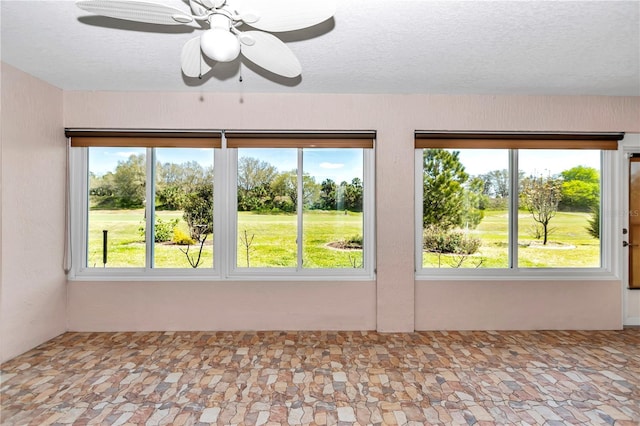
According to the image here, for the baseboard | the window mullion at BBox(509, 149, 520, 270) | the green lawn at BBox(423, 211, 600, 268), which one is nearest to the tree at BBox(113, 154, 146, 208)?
the green lawn at BBox(423, 211, 600, 268)

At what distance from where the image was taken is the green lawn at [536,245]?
398 centimetres

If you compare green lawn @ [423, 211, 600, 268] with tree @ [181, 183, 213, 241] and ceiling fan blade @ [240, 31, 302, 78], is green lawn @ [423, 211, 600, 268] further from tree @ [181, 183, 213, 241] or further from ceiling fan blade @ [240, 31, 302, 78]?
ceiling fan blade @ [240, 31, 302, 78]

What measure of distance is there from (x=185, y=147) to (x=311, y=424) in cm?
292

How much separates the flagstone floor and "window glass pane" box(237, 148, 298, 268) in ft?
2.74

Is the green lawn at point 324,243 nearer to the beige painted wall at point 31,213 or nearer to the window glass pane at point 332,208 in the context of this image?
the window glass pane at point 332,208


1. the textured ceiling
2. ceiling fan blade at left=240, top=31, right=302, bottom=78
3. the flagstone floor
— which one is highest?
the textured ceiling

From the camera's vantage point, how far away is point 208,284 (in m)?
3.81

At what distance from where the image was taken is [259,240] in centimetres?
394

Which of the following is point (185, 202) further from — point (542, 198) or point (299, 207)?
point (542, 198)

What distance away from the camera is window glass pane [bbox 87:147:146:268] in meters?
3.88

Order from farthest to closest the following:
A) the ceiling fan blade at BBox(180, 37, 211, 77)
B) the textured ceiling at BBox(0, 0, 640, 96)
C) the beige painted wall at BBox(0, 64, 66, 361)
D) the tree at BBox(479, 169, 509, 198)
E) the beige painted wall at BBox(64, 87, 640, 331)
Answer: the tree at BBox(479, 169, 509, 198)
the beige painted wall at BBox(64, 87, 640, 331)
the beige painted wall at BBox(0, 64, 66, 361)
the textured ceiling at BBox(0, 0, 640, 96)
the ceiling fan blade at BBox(180, 37, 211, 77)

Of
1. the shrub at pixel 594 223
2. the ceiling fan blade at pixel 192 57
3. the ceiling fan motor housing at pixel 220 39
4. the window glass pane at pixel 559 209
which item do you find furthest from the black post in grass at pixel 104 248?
the shrub at pixel 594 223

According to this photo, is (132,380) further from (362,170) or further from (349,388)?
(362,170)

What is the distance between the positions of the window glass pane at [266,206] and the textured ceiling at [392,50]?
73cm
